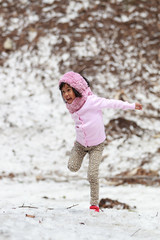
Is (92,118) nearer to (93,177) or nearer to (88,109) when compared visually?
(88,109)

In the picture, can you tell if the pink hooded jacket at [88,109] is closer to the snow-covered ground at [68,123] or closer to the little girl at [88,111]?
the little girl at [88,111]

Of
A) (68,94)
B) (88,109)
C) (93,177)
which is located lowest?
(93,177)

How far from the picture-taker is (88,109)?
411 cm

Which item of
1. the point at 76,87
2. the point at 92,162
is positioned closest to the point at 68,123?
the point at 92,162

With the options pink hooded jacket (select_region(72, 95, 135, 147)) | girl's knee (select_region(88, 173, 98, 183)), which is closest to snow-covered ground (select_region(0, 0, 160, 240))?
girl's knee (select_region(88, 173, 98, 183))

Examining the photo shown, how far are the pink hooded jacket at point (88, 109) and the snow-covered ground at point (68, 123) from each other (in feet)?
3.06

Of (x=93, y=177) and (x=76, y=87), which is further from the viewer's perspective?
(x=93, y=177)

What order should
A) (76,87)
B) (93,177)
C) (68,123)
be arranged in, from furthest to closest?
(68,123) → (93,177) → (76,87)

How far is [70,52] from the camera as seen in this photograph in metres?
11.3

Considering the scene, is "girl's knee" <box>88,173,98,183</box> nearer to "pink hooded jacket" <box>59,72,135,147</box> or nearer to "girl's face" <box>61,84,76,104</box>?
"pink hooded jacket" <box>59,72,135,147</box>

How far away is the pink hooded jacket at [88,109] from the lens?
4.08 metres

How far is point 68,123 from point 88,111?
17.3ft

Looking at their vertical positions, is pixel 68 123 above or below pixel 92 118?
below

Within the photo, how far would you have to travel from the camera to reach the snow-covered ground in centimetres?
360
